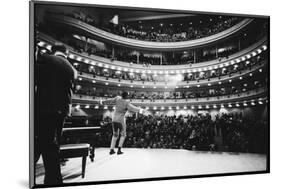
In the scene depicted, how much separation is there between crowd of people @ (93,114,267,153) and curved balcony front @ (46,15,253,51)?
3.33 feet

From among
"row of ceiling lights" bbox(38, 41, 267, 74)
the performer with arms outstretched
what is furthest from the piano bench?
"row of ceiling lights" bbox(38, 41, 267, 74)

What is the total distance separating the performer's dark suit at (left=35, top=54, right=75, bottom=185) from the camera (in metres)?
4.29

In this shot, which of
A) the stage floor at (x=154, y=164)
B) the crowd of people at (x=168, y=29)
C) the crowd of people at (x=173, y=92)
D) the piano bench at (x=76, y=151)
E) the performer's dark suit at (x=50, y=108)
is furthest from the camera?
the crowd of people at (x=168, y=29)

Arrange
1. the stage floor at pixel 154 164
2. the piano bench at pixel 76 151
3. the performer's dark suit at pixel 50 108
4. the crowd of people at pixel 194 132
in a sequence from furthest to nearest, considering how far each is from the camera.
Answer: the crowd of people at pixel 194 132, the stage floor at pixel 154 164, the piano bench at pixel 76 151, the performer's dark suit at pixel 50 108

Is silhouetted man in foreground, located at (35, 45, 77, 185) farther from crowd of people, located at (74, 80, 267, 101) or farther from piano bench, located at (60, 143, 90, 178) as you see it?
crowd of people, located at (74, 80, 267, 101)

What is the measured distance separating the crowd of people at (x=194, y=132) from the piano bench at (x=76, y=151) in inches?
8.6

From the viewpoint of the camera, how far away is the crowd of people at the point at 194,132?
4.86m

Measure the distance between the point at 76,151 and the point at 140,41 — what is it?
1.77m

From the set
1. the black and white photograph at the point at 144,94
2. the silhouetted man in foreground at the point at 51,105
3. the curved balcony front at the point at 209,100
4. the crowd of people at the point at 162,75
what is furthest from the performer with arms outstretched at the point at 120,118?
the silhouetted man in foreground at the point at 51,105

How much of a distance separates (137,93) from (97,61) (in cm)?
72

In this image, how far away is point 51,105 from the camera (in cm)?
436

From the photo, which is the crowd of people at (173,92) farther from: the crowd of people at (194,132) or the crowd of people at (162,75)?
the crowd of people at (194,132)

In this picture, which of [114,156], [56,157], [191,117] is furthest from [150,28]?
[56,157]

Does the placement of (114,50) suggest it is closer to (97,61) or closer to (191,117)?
(97,61)
